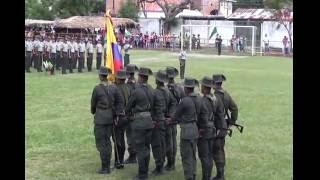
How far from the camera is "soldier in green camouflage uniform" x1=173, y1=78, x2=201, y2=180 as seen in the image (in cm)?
922

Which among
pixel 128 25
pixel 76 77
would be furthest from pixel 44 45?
pixel 128 25

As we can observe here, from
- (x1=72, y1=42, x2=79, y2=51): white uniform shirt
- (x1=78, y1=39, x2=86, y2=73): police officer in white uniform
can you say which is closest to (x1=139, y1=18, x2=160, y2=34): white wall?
(x1=78, y1=39, x2=86, y2=73): police officer in white uniform

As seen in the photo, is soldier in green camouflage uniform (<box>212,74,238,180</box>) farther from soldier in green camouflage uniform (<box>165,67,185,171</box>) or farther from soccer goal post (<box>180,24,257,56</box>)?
soccer goal post (<box>180,24,257,56</box>)

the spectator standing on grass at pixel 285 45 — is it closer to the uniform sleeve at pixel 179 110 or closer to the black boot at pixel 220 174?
the black boot at pixel 220 174

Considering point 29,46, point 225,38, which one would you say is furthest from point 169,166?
point 225,38

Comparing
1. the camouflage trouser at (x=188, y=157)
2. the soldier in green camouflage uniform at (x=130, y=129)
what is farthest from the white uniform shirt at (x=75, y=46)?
the camouflage trouser at (x=188, y=157)

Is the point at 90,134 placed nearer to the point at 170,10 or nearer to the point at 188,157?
the point at 188,157

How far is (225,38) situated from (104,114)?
42.6 metres

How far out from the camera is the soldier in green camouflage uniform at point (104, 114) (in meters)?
10.1

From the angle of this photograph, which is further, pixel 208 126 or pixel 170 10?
pixel 170 10

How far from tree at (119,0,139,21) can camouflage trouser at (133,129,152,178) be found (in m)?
50.3

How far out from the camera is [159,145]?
10117 mm
